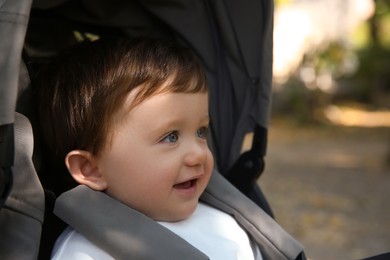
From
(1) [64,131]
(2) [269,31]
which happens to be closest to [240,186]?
(2) [269,31]

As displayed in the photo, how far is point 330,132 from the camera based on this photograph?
905cm

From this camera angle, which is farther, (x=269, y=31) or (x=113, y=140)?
(x=269, y=31)

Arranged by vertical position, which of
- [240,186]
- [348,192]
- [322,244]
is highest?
[240,186]

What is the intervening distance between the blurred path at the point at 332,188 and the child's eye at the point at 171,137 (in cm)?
271

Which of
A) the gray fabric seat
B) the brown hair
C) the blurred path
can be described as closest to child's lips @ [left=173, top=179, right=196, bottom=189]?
the brown hair

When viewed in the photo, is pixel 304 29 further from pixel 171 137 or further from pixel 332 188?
pixel 171 137

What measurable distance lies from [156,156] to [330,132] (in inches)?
298

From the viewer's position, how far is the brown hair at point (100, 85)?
5.67 ft

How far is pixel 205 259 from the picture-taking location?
1.64 metres

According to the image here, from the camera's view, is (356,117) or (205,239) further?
(356,117)

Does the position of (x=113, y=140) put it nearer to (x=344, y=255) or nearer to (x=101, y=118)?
(x=101, y=118)

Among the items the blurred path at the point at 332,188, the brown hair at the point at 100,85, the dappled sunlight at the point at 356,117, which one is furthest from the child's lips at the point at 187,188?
the dappled sunlight at the point at 356,117

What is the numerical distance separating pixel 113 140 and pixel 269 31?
2.19 ft

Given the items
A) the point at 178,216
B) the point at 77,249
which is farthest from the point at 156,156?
the point at 77,249
